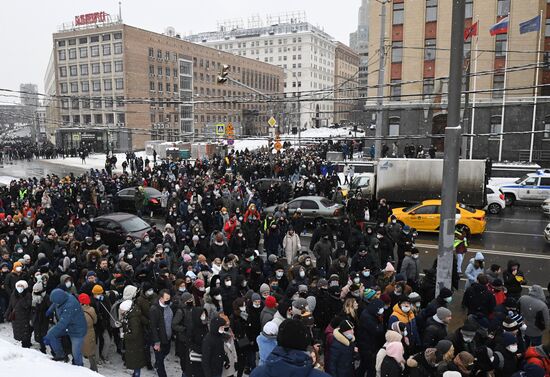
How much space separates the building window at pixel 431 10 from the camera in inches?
1527

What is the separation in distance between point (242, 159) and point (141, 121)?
160ft

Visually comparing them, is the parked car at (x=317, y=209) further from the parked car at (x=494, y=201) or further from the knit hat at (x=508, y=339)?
the knit hat at (x=508, y=339)

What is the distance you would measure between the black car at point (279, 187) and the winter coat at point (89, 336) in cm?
1443

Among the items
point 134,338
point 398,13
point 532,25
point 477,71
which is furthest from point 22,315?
point 398,13

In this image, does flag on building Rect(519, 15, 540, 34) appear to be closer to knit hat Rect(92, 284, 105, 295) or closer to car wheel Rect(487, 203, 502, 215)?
car wheel Rect(487, 203, 502, 215)

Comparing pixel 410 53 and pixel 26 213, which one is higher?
pixel 410 53

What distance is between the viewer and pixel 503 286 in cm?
889

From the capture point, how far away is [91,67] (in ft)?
244

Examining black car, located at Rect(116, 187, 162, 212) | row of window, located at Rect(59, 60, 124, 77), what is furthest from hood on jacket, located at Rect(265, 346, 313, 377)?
row of window, located at Rect(59, 60, 124, 77)

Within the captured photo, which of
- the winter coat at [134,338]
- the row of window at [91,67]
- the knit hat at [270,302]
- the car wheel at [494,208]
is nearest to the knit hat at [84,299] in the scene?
the winter coat at [134,338]

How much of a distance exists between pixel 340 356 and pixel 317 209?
39.1 feet

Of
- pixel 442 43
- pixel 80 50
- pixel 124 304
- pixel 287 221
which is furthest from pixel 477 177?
pixel 80 50

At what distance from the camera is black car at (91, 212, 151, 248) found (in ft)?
49.4

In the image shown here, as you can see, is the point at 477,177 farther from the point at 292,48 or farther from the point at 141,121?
the point at 292,48
